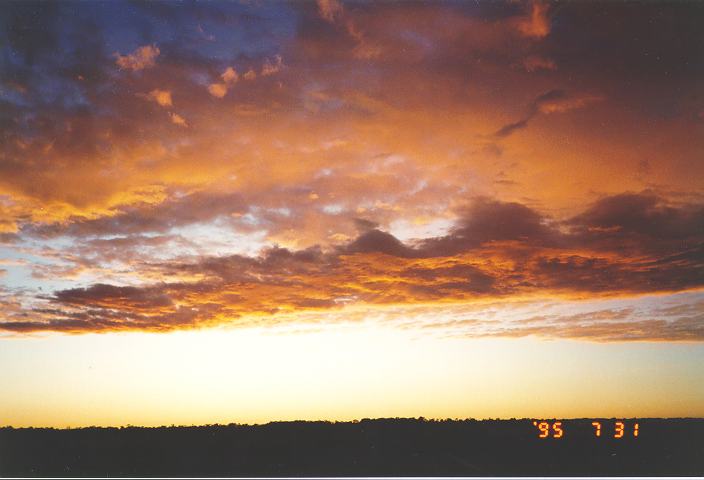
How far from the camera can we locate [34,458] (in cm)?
1452

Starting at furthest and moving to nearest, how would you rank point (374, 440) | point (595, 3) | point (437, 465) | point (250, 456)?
point (374, 440) < point (250, 456) < point (437, 465) < point (595, 3)

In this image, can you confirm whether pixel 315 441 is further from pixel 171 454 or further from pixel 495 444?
pixel 495 444

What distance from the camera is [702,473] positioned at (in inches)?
344

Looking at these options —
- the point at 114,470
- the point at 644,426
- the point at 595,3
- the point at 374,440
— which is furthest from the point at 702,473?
the point at 114,470

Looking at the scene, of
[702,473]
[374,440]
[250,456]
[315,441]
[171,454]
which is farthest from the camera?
[315,441]

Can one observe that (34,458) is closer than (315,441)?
Yes

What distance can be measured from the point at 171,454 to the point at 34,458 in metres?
3.76

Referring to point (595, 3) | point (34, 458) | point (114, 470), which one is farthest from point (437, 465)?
point (34, 458)

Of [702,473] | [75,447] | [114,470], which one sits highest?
[702,473]

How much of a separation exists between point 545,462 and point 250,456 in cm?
771

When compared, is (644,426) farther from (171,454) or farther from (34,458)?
(34,458)

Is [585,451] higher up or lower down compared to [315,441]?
higher up

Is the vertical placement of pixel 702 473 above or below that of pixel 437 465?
above

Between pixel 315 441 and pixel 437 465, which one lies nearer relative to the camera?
pixel 437 465
